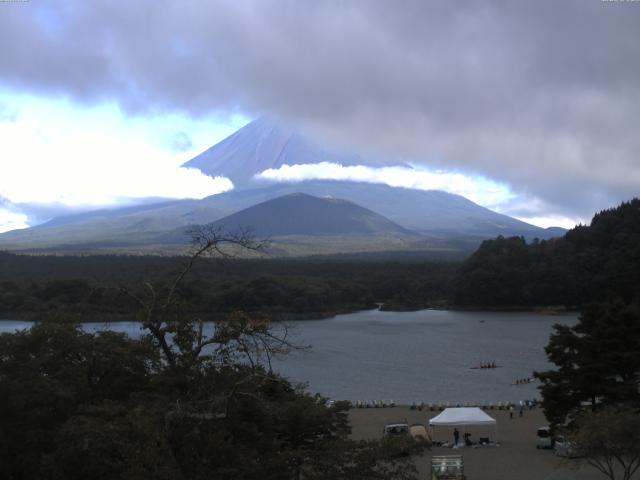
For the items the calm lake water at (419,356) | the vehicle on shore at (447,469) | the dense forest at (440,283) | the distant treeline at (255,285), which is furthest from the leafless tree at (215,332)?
the dense forest at (440,283)

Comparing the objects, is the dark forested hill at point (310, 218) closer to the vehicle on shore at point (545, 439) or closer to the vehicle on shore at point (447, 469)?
the vehicle on shore at point (545, 439)

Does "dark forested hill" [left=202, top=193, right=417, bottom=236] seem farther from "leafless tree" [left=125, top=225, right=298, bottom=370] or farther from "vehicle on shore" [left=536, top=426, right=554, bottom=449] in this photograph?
"leafless tree" [left=125, top=225, right=298, bottom=370]

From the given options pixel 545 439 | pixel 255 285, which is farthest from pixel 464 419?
pixel 255 285

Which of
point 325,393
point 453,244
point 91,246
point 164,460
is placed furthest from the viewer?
point 453,244

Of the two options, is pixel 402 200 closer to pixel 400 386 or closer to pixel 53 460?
pixel 400 386

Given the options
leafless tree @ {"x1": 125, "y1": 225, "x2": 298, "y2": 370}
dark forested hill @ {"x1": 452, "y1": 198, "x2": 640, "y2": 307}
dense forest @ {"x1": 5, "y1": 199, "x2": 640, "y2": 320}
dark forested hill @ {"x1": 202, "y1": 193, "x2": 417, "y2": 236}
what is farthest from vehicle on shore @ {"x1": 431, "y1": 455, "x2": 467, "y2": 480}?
dark forested hill @ {"x1": 202, "y1": 193, "x2": 417, "y2": 236}

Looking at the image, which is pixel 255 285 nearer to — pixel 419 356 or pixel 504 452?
pixel 419 356

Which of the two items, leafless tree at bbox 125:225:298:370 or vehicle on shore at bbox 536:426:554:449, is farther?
vehicle on shore at bbox 536:426:554:449

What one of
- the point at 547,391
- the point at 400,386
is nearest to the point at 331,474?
the point at 547,391
